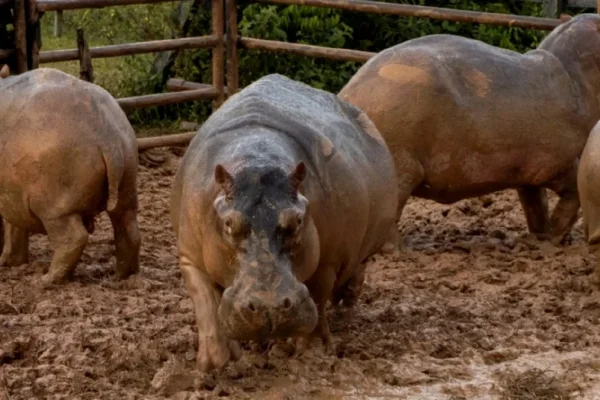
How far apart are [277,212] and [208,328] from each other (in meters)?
0.69

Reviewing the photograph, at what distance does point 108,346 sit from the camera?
5.66 metres

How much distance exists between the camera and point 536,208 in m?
7.84

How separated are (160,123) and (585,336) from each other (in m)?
5.19

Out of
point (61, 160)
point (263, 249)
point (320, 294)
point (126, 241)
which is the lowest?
point (126, 241)

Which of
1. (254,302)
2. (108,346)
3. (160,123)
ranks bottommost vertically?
(160,123)

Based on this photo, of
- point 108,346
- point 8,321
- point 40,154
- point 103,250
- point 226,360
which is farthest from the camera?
point 103,250

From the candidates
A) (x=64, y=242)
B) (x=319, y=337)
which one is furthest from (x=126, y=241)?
(x=319, y=337)

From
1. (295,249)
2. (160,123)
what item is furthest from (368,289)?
(160,123)

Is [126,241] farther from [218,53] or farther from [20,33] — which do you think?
[218,53]

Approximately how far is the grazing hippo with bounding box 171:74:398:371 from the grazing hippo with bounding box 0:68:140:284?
1.06 m

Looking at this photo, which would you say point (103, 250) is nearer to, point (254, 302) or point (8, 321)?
point (8, 321)

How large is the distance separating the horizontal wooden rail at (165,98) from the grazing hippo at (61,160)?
2.60 metres

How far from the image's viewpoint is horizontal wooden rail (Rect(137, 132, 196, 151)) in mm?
9484

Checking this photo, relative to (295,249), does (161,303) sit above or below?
below
